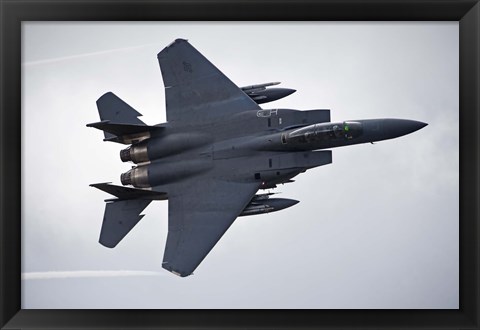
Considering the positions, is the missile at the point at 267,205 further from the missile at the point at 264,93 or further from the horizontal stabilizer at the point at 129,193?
the missile at the point at 264,93

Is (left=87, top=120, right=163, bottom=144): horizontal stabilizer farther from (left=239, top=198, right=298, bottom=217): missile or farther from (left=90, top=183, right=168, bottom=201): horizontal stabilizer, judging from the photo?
(left=239, top=198, right=298, bottom=217): missile

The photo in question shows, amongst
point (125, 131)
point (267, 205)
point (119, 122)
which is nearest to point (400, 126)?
point (267, 205)

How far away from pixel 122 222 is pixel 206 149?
1.81m

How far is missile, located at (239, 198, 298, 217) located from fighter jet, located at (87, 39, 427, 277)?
2 centimetres

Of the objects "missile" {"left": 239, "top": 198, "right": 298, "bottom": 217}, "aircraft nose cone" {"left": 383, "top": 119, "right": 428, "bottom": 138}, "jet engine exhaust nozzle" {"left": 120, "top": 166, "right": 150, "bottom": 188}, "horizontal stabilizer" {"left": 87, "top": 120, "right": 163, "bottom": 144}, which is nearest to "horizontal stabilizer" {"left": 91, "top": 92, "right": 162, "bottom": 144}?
"horizontal stabilizer" {"left": 87, "top": 120, "right": 163, "bottom": 144}

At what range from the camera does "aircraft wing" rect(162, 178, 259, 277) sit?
1086 centimetres

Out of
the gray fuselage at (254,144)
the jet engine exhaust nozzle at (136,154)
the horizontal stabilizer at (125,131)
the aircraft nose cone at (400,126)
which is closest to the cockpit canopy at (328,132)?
the gray fuselage at (254,144)

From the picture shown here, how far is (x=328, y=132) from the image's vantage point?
10.6 meters

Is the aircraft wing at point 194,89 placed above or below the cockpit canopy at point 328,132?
above

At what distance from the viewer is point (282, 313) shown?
10.3 m

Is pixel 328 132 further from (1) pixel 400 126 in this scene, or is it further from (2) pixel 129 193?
(2) pixel 129 193

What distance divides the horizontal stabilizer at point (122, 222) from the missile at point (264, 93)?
2.36 meters

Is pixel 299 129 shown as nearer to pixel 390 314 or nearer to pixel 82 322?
pixel 390 314

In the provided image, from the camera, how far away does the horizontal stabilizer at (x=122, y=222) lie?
38.1 feet
